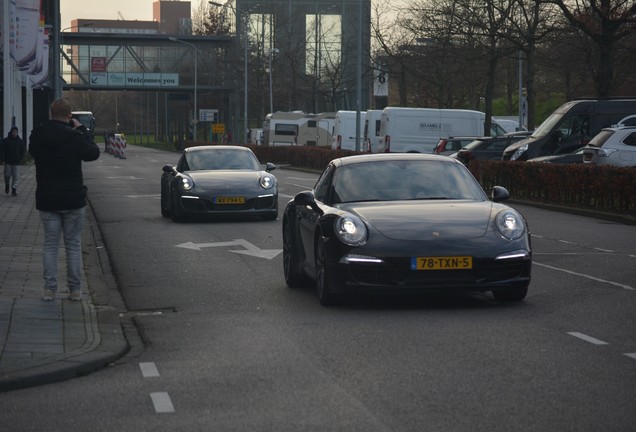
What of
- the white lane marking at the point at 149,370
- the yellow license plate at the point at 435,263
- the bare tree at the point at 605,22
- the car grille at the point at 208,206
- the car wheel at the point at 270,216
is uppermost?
the bare tree at the point at 605,22

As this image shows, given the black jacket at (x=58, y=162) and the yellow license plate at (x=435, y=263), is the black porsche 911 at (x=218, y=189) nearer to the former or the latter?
the black jacket at (x=58, y=162)

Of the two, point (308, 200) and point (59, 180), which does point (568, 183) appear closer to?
point (308, 200)

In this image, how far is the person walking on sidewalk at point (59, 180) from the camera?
423 inches

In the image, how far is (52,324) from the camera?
376 inches

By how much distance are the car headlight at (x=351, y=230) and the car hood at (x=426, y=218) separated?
0.11 meters

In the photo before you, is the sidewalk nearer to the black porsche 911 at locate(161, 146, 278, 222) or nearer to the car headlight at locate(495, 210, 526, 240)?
the car headlight at locate(495, 210, 526, 240)

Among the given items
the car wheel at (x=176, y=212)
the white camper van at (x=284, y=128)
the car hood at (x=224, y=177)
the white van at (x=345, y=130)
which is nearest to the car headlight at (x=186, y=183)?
the car hood at (x=224, y=177)

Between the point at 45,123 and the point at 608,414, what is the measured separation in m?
6.21

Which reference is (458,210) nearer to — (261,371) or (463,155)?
(261,371)

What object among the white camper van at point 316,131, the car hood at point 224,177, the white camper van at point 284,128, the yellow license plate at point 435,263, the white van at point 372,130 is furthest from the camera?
the white camper van at point 316,131

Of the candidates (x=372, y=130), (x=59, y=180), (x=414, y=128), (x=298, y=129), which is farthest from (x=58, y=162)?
(x=298, y=129)

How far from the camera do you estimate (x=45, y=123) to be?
1089cm

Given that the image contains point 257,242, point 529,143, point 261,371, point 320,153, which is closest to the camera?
point 261,371

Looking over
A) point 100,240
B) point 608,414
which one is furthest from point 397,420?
point 100,240
